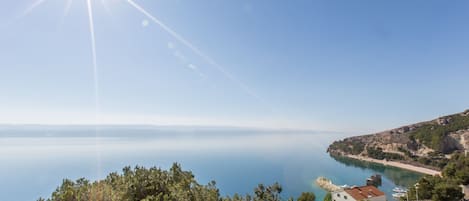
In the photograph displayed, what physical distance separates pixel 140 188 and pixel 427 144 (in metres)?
71.7

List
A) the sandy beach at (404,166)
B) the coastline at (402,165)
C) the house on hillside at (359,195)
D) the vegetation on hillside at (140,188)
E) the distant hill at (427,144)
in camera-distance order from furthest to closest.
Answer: the distant hill at (427,144) < the coastline at (402,165) < the sandy beach at (404,166) < the house on hillside at (359,195) < the vegetation on hillside at (140,188)

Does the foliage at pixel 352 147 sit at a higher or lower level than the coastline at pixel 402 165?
higher

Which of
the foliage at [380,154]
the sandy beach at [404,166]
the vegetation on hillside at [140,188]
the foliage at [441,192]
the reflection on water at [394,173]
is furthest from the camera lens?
the foliage at [380,154]

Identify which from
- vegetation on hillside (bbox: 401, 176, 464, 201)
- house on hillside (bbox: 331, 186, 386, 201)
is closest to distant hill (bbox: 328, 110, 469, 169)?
vegetation on hillside (bbox: 401, 176, 464, 201)

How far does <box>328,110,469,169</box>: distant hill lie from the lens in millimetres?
56875

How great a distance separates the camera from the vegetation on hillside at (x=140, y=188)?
22.9 feet

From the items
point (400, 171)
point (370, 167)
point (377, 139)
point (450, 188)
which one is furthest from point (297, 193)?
point (377, 139)

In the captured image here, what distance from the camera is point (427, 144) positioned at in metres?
61.3

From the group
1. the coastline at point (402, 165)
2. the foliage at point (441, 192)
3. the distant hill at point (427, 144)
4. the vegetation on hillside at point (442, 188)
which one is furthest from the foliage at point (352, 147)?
the foliage at point (441, 192)

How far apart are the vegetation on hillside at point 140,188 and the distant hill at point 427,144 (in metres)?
55.8

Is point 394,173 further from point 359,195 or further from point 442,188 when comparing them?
point 442,188

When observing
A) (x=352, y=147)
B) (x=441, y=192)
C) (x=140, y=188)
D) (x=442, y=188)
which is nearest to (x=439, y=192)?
(x=441, y=192)

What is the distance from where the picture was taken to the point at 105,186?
7465 mm

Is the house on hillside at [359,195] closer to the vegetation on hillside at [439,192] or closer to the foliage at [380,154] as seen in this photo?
the vegetation on hillside at [439,192]
